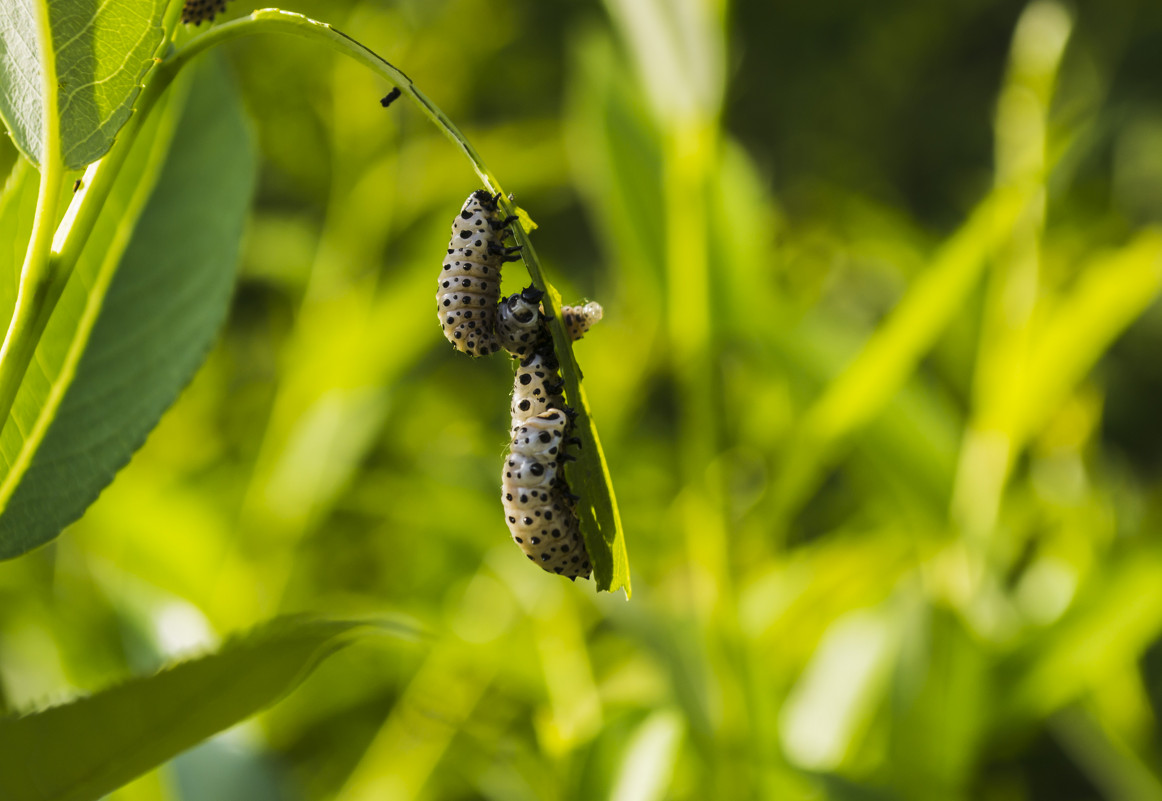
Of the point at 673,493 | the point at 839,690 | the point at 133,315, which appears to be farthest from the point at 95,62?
the point at 673,493

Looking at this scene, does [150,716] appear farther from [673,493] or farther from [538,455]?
[673,493]

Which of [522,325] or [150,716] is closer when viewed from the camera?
[150,716]

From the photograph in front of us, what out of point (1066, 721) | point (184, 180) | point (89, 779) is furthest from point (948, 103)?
point (89, 779)

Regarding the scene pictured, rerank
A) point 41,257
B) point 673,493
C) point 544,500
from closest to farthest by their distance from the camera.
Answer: point 41,257, point 544,500, point 673,493

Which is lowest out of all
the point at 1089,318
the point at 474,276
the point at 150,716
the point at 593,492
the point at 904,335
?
the point at 150,716

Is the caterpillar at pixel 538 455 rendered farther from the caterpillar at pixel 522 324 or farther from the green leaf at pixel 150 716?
the green leaf at pixel 150 716

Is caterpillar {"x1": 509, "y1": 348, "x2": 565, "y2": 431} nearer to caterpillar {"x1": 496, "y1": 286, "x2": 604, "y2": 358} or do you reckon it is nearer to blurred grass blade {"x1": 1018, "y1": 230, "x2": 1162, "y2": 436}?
caterpillar {"x1": 496, "y1": 286, "x2": 604, "y2": 358}

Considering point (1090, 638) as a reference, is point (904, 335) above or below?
above

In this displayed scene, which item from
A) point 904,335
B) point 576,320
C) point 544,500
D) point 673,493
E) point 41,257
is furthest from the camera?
point 673,493
